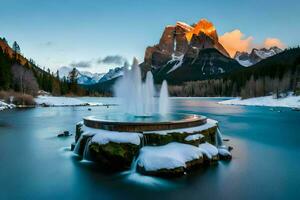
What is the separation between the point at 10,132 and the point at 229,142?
980 inches

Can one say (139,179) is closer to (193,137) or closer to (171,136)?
(171,136)

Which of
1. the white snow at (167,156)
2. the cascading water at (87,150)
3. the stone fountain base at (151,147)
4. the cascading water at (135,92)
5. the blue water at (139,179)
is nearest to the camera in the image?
the blue water at (139,179)

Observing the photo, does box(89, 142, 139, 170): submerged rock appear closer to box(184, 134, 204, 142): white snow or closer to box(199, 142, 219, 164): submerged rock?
box(184, 134, 204, 142): white snow

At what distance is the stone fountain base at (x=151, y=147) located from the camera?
1570 cm

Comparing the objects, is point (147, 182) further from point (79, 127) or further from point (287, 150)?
point (287, 150)

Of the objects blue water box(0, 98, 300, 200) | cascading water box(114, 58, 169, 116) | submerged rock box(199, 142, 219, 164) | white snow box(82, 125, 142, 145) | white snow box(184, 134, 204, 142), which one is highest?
cascading water box(114, 58, 169, 116)

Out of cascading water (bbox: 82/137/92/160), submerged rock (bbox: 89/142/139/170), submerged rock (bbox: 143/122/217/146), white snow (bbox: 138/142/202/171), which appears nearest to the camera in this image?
white snow (bbox: 138/142/202/171)

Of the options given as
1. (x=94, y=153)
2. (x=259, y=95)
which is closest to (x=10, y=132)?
(x=94, y=153)

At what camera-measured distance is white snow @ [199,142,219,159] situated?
1790 cm

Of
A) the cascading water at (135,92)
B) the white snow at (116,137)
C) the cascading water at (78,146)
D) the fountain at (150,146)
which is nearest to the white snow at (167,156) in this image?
the fountain at (150,146)

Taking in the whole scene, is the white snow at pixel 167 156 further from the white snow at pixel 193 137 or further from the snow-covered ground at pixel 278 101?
the snow-covered ground at pixel 278 101

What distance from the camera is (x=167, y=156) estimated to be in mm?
15805

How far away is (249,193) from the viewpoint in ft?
43.0

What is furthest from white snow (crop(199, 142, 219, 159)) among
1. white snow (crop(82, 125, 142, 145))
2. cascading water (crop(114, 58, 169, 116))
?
cascading water (crop(114, 58, 169, 116))
